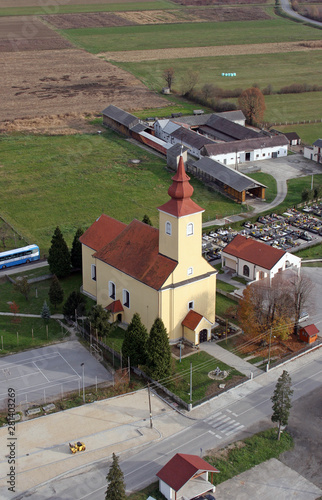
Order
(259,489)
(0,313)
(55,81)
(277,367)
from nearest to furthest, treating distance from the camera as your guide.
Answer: (259,489) < (277,367) < (0,313) < (55,81)

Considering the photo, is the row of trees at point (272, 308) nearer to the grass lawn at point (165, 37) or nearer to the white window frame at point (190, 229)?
the white window frame at point (190, 229)

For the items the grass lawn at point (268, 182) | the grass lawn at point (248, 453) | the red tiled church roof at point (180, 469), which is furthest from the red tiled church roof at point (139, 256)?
the grass lawn at point (268, 182)

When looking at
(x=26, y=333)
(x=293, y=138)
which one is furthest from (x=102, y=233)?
(x=293, y=138)

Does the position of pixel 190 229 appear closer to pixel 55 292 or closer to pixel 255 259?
pixel 255 259

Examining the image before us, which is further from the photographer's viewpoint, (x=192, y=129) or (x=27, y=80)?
(x=27, y=80)

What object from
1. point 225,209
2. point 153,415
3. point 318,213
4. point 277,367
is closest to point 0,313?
point 153,415

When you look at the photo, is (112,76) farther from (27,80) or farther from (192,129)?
(192,129)
